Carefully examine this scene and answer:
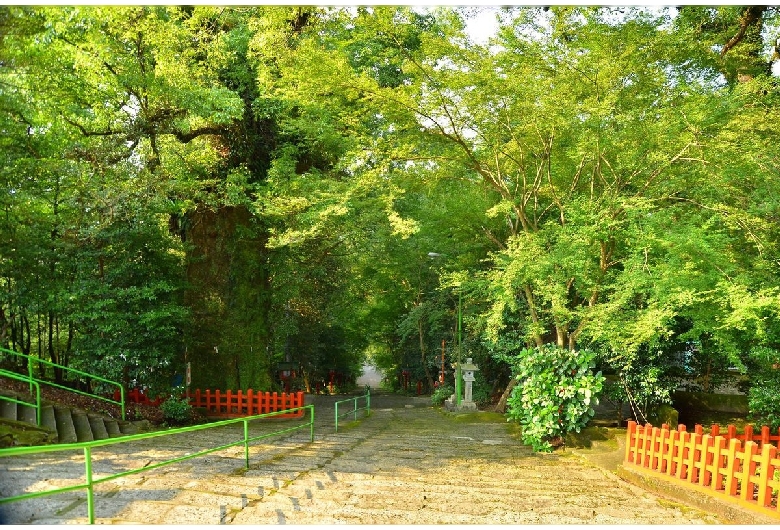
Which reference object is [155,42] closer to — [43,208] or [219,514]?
[43,208]

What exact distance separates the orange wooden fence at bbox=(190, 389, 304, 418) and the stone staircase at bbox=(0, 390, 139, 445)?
4.26 metres

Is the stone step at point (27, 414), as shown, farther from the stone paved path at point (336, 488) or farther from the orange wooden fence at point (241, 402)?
the orange wooden fence at point (241, 402)

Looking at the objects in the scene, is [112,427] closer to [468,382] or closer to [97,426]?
[97,426]

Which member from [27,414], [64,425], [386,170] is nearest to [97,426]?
[64,425]

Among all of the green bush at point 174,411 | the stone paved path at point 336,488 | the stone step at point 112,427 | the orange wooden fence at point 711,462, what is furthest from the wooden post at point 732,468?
the green bush at point 174,411

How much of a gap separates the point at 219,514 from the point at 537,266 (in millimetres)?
7899

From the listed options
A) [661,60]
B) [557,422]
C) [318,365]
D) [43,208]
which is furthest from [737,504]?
[318,365]

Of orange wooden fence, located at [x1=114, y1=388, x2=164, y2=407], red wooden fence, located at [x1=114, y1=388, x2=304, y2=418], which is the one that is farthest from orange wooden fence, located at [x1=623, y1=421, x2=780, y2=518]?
orange wooden fence, located at [x1=114, y1=388, x2=164, y2=407]

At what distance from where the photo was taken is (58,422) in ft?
31.0

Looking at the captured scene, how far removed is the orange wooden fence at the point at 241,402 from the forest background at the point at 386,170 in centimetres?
61

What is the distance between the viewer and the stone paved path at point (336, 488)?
522 cm

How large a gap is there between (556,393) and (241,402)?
893cm

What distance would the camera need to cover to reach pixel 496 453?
10.3m

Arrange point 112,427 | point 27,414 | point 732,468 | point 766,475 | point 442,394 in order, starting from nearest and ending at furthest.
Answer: point 766,475, point 732,468, point 27,414, point 112,427, point 442,394
